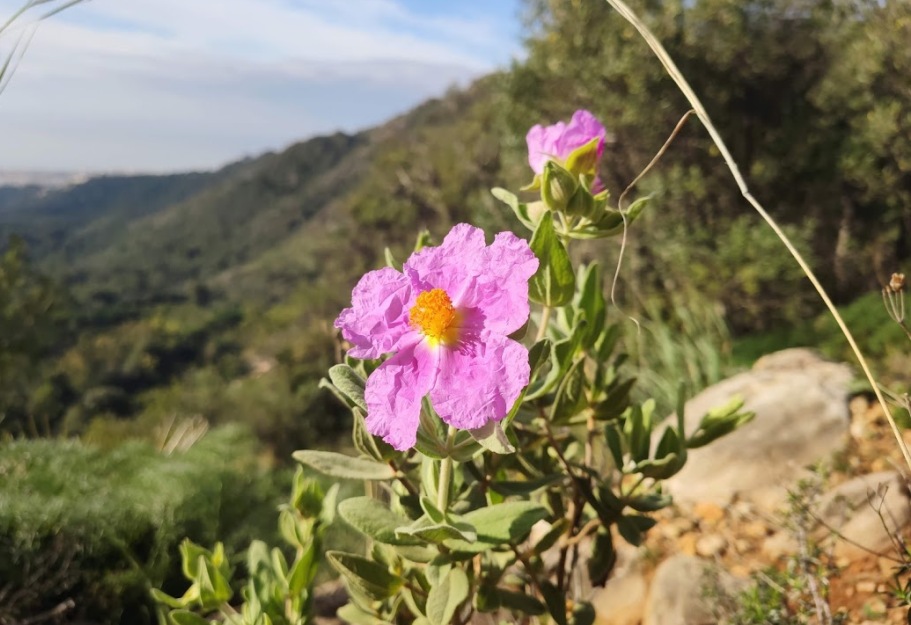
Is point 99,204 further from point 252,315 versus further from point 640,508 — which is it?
point 640,508


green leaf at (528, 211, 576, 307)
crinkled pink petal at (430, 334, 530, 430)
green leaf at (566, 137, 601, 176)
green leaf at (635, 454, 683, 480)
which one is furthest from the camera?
green leaf at (635, 454, 683, 480)

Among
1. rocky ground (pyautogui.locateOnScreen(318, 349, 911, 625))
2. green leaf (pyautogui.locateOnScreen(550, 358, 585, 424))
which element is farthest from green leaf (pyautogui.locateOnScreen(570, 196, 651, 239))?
rocky ground (pyautogui.locateOnScreen(318, 349, 911, 625))

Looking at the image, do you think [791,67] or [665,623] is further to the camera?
[791,67]

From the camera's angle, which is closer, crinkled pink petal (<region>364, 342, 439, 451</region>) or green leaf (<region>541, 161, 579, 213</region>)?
crinkled pink petal (<region>364, 342, 439, 451</region>)

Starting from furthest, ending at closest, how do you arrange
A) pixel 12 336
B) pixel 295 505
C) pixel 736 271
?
pixel 12 336 < pixel 736 271 < pixel 295 505

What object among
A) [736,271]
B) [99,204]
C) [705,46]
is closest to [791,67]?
[705,46]

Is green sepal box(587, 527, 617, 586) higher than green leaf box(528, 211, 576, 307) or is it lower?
lower

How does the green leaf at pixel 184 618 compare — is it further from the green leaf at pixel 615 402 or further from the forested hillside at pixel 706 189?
the green leaf at pixel 615 402

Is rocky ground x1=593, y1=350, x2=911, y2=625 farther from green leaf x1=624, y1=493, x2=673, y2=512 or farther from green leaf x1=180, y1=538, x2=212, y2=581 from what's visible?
green leaf x1=180, y1=538, x2=212, y2=581
